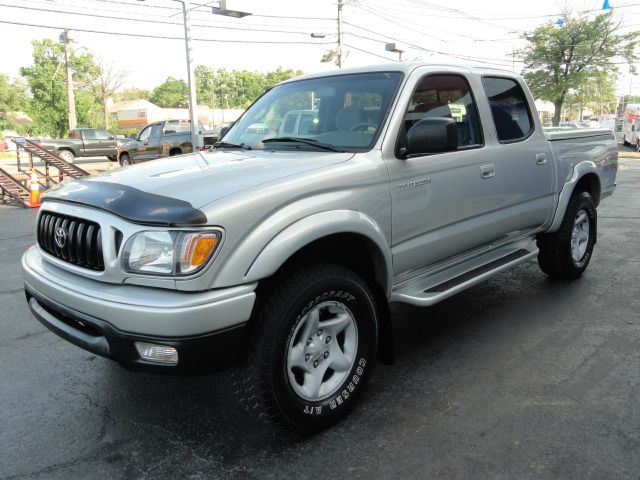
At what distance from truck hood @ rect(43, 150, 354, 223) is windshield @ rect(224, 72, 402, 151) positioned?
225mm

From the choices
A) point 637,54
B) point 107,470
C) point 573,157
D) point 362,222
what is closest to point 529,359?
point 362,222

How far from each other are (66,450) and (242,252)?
141 centimetres

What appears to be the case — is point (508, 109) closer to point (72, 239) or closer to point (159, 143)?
point (72, 239)

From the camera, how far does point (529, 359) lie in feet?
11.7

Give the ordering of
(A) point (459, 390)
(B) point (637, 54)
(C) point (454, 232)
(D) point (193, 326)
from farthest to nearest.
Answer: (B) point (637, 54), (C) point (454, 232), (A) point (459, 390), (D) point (193, 326)

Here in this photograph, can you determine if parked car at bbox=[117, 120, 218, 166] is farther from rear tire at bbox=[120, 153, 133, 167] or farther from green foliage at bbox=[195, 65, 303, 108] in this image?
green foliage at bbox=[195, 65, 303, 108]

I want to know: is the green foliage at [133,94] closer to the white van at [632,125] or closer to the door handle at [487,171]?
the white van at [632,125]

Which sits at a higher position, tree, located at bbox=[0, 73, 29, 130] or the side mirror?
tree, located at bbox=[0, 73, 29, 130]

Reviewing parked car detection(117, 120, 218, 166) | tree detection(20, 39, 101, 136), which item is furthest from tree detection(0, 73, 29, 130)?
parked car detection(117, 120, 218, 166)

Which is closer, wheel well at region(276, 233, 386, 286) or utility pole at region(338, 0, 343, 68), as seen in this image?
wheel well at region(276, 233, 386, 286)

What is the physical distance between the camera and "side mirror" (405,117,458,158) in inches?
120

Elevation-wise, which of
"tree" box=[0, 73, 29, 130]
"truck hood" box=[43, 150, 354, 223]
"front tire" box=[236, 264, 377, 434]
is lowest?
"front tire" box=[236, 264, 377, 434]

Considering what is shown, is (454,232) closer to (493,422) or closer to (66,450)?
(493,422)

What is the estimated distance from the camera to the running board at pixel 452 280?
3281 mm
